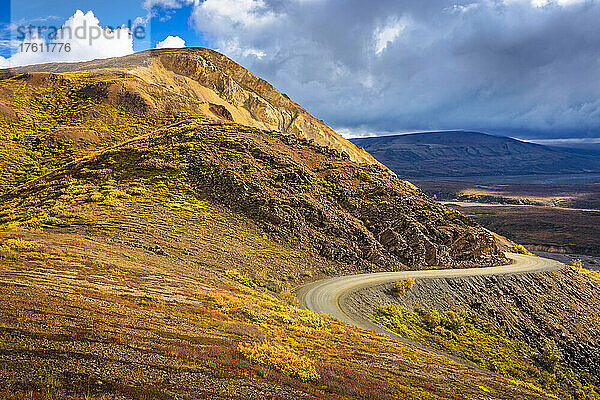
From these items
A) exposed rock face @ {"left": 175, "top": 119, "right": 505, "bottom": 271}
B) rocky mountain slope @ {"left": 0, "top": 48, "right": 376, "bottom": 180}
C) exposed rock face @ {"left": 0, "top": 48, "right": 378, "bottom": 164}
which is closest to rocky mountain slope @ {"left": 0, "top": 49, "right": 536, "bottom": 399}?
exposed rock face @ {"left": 175, "top": 119, "right": 505, "bottom": 271}

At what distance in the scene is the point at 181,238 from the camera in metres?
28.3

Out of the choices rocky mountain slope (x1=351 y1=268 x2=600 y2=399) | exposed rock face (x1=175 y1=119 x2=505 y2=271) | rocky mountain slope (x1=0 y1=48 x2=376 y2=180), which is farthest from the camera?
rocky mountain slope (x1=0 y1=48 x2=376 y2=180)

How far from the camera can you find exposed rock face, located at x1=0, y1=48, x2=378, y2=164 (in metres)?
65.1

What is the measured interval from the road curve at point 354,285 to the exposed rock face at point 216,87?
39.9m

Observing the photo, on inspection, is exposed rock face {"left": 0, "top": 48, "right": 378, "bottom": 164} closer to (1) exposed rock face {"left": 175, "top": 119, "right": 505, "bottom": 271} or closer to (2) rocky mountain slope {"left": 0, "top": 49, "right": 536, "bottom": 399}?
(2) rocky mountain slope {"left": 0, "top": 49, "right": 536, "bottom": 399}

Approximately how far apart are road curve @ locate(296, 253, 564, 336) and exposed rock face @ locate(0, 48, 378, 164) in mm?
39896

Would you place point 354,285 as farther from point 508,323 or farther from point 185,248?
point 185,248

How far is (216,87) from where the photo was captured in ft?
235

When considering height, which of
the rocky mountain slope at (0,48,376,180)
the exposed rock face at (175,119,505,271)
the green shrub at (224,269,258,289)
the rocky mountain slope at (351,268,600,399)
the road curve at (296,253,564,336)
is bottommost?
the rocky mountain slope at (351,268,600,399)

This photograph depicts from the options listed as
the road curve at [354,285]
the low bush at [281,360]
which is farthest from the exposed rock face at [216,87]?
the low bush at [281,360]

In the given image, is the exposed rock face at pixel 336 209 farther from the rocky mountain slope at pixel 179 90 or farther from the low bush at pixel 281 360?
the low bush at pixel 281 360

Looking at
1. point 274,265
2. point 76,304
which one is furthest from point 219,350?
point 274,265

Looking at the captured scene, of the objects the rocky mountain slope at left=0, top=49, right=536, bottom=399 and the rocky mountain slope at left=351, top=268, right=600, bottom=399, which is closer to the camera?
the rocky mountain slope at left=0, top=49, right=536, bottom=399

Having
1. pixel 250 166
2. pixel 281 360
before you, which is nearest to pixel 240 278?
pixel 281 360
